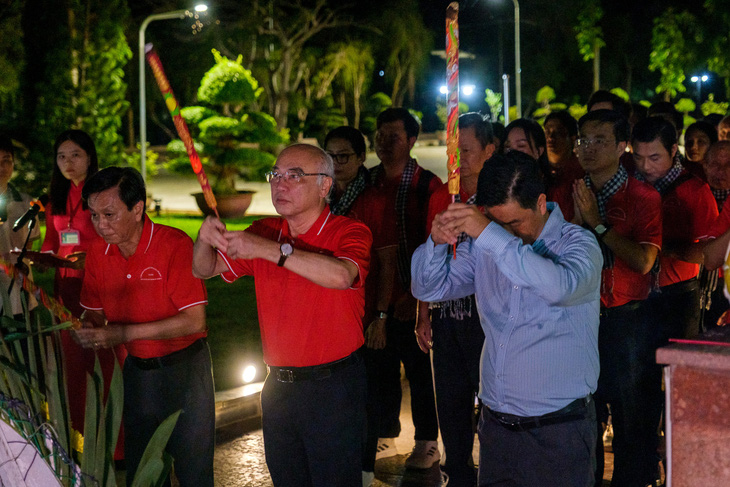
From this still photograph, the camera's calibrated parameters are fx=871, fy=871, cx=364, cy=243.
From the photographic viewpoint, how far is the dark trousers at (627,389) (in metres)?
4.59

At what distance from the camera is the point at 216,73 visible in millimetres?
20812

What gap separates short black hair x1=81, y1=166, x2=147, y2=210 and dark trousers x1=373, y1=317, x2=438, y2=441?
2132mm

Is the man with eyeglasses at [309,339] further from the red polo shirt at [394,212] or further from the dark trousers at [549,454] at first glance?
the red polo shirt at [394,212]

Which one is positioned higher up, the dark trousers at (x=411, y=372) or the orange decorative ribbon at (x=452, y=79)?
the orange decorative ribbon at (x=452, y=79)

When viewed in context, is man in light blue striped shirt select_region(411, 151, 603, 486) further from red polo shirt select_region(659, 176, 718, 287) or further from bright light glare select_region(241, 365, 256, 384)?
bright light glare select_region(241, 365, 256, 384)

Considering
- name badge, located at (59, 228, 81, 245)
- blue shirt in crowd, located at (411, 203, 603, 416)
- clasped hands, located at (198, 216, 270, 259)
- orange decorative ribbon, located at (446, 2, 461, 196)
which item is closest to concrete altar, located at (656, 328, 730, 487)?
blue shirt in crowd, located at (411, 203, 603, 416)

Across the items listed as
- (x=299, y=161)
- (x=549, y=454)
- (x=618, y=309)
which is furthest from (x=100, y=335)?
(x=618, y=309)

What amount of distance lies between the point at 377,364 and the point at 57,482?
2812 mm

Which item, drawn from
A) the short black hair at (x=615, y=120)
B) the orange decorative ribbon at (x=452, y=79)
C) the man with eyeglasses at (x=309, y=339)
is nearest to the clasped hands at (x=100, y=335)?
the man with eyeglasses at (x=309, y=339)

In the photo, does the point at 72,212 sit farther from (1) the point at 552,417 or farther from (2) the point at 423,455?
(1) the point at 552,417

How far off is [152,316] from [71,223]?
2.07m

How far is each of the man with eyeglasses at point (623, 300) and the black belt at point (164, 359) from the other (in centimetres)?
211

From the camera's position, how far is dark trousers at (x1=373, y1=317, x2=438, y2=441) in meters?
5.65

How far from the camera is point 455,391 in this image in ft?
15.3
